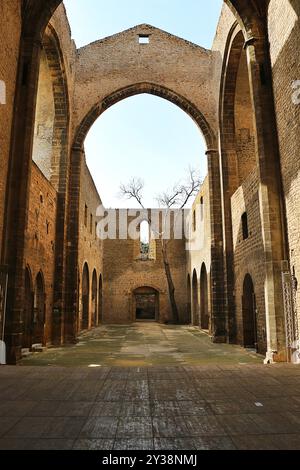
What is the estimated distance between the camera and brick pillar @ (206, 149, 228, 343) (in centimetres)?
1250

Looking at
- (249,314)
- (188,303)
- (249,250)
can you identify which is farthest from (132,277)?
(249,250)

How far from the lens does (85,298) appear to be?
1775 cm

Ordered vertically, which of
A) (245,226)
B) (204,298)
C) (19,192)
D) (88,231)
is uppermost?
(88,231)

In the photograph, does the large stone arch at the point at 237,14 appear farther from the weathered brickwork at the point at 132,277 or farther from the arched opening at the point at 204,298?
the weathered brickwork at the point at 132,277

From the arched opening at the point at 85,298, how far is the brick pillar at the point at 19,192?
9.22m

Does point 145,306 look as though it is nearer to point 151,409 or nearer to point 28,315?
point 28,315

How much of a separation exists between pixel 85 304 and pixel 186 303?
27.5 ft

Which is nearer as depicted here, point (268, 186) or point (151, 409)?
point (151, 409)

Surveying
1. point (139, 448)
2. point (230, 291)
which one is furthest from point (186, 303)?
point (139, 448)

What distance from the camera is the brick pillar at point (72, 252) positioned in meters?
12.5

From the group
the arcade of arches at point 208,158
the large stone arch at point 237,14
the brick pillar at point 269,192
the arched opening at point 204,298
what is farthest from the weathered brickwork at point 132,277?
the large stone arch at point 237,14

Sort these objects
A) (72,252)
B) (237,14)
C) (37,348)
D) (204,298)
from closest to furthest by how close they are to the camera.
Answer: (237,14) → (37,348) → (72,252) → (204,298)

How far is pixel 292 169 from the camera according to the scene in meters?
Answer: 7.13

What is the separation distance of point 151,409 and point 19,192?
6.02 metres
